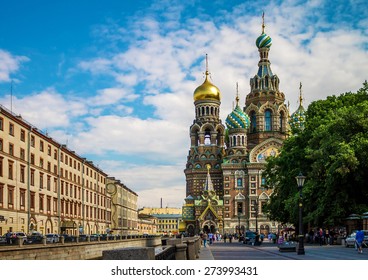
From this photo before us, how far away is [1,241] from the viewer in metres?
25.0

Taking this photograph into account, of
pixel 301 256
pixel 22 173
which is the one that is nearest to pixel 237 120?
pixel 22 173

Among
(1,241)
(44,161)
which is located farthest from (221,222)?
(1,241)

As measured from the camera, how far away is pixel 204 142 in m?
109

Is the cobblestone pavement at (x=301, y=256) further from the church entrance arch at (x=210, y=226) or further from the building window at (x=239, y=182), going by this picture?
the building window at (x=239, y=182)

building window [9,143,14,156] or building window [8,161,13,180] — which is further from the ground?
building window [9,143,14,156]

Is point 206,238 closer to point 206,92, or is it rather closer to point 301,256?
point 301,256

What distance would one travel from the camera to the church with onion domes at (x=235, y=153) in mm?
99500

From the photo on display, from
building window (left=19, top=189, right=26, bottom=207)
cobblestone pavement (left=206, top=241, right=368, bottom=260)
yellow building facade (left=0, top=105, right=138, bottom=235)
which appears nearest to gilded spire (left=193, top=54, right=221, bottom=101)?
yellow building facade (left=0, top=105, right=138, bottom=235)

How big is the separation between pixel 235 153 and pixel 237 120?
5.88 m

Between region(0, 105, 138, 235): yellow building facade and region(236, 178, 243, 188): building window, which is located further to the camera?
region(236, 178, 243, 188): building window

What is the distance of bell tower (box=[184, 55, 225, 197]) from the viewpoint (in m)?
107

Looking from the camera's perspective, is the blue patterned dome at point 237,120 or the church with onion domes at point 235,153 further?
the blue patterned dome at point 237,120

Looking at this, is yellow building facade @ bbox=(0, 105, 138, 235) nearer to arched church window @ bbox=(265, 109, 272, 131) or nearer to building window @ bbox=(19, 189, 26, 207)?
building window @ bbox=(19, 189, 26, 207)

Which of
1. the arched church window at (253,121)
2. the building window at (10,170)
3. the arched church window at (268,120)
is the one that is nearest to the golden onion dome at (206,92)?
the arched church window at (253,121)
